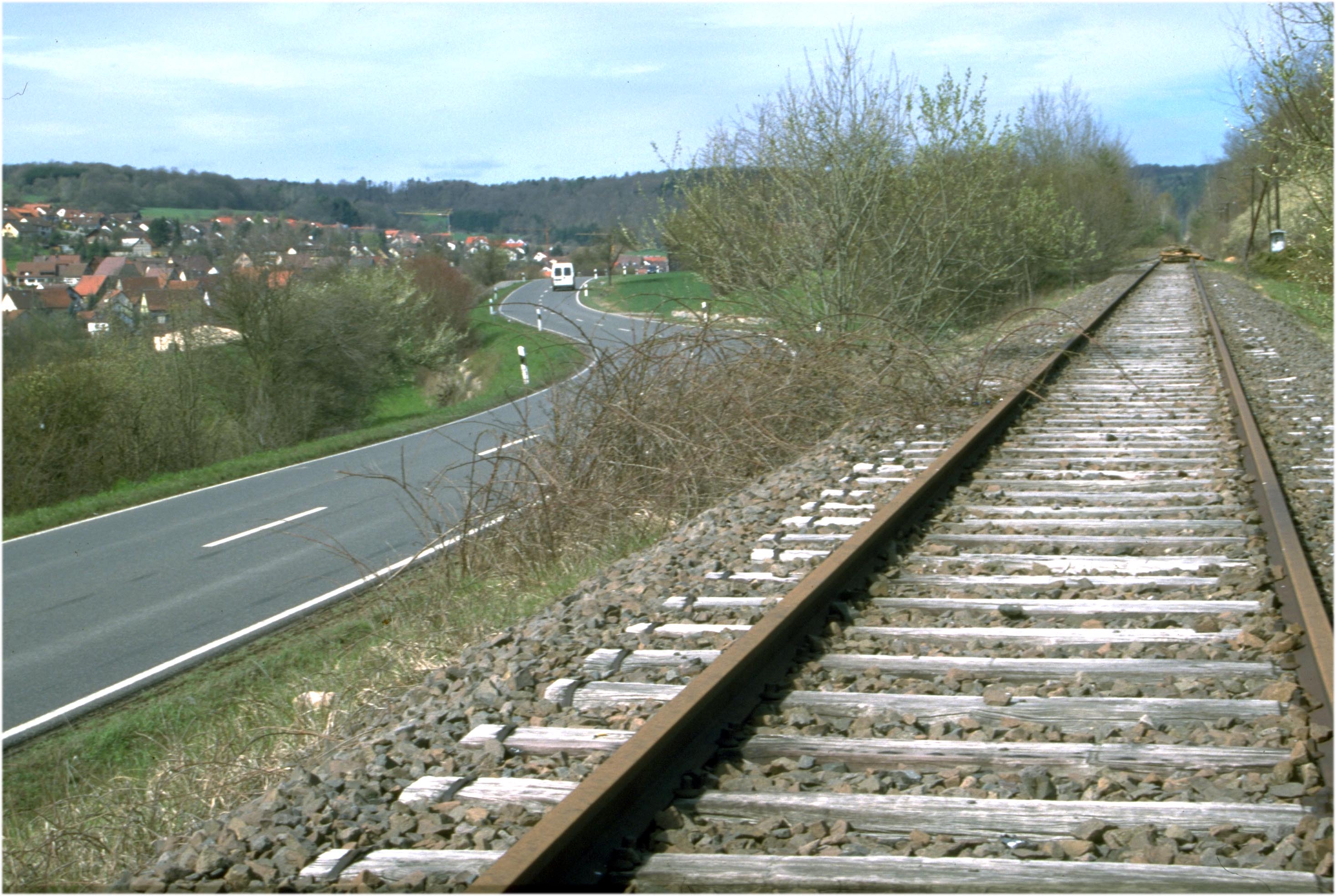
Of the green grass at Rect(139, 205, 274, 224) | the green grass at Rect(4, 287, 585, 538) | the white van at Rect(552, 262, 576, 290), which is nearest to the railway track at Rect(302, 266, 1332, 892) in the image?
the green grass at Rect(4, 287, 585, 538)

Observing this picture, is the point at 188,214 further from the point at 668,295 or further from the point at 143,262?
the point at 668,295

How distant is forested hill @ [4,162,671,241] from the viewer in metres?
37.2

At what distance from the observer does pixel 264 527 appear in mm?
A: 14289

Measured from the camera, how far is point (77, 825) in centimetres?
464

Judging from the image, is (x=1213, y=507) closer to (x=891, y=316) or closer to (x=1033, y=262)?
(x=891, y=316)

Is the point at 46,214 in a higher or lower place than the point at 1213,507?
higher

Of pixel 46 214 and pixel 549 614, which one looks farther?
pixel 46 214

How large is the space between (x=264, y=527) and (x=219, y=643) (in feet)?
16.8

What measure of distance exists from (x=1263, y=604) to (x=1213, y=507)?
6.11 feet

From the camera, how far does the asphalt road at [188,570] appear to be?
29.5 ft

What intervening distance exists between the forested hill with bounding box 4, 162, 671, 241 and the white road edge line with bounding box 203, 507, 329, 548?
12.4 meters

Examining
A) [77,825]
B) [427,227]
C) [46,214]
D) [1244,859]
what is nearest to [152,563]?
[77,825]

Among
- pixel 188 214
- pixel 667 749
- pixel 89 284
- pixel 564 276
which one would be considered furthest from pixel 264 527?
Result: pixel 564 276

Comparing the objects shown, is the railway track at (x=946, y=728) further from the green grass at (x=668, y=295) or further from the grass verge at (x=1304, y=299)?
the grass verge at (x=1304, y=299)
